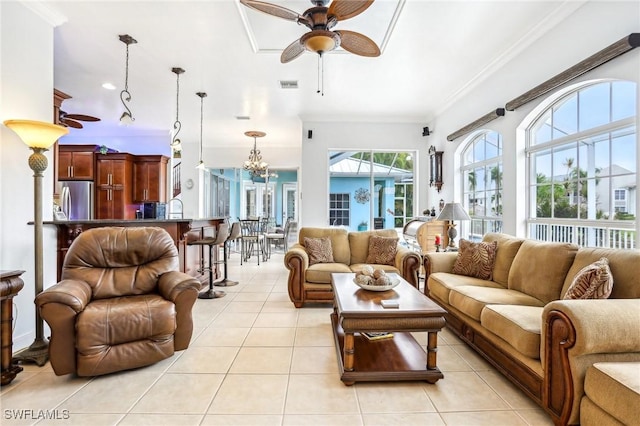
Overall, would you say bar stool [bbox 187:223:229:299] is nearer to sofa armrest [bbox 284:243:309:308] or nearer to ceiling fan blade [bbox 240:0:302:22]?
sofa armrest [bbox 284:243:309:308]

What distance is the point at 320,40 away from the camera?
2365 millimetres

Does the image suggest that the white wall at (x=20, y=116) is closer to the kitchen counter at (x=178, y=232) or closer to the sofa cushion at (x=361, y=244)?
the kitchen counter at (x=178, y=232)

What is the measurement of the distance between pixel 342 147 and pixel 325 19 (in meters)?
3.82

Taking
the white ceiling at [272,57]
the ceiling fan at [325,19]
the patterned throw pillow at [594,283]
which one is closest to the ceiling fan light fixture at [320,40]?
the ceiling fan at [325,19]

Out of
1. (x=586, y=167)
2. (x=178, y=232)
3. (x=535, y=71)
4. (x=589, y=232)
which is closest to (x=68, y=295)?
(x=178, y=232)

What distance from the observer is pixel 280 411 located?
1869 millimetres

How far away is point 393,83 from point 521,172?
2060 mm

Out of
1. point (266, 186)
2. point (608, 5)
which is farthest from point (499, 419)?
point (266, 186)

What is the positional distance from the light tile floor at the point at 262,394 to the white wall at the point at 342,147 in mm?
3479

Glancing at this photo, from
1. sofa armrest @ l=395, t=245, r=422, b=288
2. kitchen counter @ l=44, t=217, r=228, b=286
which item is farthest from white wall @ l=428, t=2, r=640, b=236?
kitchen counter @ l=44, t=217, r=228, b=286

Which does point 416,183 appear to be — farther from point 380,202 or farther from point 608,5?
point 608,5

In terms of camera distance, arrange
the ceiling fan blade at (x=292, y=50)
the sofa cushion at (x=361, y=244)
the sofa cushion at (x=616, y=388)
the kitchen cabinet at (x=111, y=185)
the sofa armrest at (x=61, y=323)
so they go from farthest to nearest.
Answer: the kitchen cabinet at (x=111, y=185)
the sofa cushion at (x=361, y=244)
the ceiling fan blade at (x=292, y=50)
the sofa armrest at (x=61, y=323)
the sofa cushion at (x=616, y=388)

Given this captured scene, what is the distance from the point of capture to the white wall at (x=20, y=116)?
2529mm

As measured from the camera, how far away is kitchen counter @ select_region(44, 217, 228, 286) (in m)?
3.19
